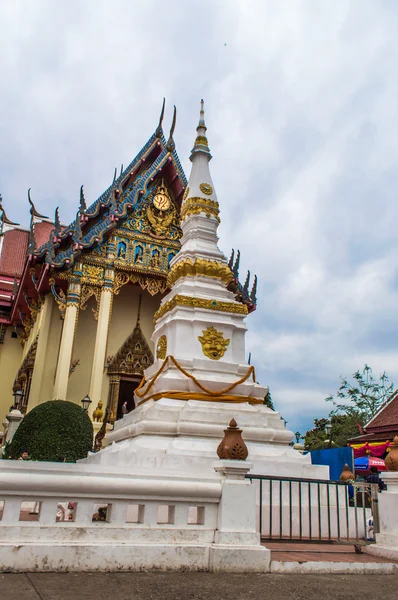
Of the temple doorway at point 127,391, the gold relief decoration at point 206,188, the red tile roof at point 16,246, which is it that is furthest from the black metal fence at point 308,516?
the red tile roof at point 16,246

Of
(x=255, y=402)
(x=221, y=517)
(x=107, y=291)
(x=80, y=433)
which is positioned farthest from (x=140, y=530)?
(x=107, y=291)

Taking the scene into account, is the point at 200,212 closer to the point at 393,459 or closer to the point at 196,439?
the point at 196,439

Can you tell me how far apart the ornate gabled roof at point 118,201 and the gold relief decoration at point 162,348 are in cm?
707

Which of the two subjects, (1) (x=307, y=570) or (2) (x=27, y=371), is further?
(2) (x=27, y=371)

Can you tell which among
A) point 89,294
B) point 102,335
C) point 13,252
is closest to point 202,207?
point 102,335

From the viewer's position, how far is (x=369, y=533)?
5.52 meters

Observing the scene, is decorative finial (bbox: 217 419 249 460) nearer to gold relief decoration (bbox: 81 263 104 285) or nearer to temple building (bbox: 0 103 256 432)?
temple building (bbox: 0 103 256 432)

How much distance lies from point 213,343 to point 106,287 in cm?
811

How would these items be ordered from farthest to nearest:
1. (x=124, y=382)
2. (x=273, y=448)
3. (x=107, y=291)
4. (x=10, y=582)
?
(x=124, y=382) < (x=107, y=291) < (x=273, y=448) < (x=10, y=582)

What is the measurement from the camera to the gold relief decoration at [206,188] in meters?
9.03

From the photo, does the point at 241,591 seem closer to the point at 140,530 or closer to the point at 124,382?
the point at 140,530

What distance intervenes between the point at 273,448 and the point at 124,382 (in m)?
10.2

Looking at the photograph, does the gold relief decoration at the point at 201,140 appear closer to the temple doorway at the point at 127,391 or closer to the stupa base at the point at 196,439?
the stupa base at the point at 196,439

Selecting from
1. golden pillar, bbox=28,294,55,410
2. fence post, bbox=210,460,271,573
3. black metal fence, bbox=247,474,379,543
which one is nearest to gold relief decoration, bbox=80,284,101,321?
golden pillar, bbox=28,294,55,410
